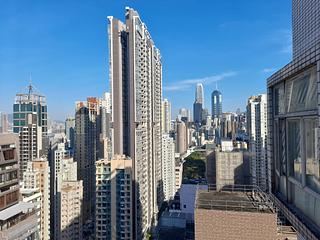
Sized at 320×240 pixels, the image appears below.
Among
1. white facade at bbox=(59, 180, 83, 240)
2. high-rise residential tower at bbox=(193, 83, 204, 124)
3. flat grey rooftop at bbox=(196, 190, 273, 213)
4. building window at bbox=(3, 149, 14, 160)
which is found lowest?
white facade at bbox=(59, 180, 83, 240)

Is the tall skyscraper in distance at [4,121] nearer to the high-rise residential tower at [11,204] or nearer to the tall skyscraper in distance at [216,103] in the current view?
the high-rise residential tower at [11,204]

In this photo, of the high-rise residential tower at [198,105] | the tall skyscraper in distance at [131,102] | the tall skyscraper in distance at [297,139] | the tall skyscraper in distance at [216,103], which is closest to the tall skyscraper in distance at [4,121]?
the tall skyscraper in distance at [131,102]

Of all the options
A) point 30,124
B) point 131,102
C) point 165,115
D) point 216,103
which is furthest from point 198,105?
point 131,102

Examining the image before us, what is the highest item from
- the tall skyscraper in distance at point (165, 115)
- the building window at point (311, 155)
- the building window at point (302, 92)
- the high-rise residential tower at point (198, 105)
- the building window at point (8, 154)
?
the high-rise residential tower at point (198, 105)

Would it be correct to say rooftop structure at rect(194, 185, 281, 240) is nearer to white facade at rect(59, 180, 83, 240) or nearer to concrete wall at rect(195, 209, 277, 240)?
concrete wall at rect(195, 209, 277, 240)

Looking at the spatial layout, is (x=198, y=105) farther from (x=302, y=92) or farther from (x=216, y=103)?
(x=302, y=92)

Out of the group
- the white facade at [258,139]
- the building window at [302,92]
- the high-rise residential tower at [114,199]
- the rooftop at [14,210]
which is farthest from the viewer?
the white facade at [258,139]

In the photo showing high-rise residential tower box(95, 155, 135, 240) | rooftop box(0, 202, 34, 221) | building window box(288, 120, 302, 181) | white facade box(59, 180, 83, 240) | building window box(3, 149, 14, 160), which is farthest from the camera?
white facade box(59, 180, 83, 240)

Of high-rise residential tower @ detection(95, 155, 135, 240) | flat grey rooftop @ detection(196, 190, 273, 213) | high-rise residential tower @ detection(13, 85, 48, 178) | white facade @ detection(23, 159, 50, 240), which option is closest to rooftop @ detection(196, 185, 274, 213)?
flat grey rooftop @ detection(196, 190, 273, 213)
